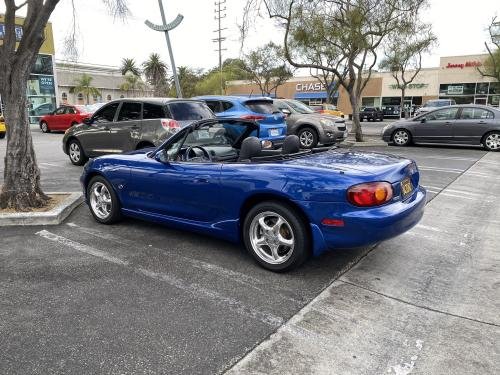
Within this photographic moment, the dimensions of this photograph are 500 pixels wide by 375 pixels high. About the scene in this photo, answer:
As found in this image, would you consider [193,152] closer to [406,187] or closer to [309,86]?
[406,187]

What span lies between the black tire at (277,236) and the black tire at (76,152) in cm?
768

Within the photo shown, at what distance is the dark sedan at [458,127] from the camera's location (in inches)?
524

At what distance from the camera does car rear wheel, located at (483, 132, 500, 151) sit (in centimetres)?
1320

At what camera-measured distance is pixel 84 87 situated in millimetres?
51500

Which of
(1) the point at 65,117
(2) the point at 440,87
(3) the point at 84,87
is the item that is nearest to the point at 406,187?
(1) the point at 65,117

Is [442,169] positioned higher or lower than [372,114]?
lower

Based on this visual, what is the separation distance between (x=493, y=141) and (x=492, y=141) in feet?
0.09

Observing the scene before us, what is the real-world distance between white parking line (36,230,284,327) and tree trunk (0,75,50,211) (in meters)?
1.61

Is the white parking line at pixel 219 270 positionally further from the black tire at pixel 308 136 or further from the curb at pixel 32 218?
the black tire at pixel 308 136

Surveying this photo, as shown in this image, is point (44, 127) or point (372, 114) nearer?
point (44, 127)

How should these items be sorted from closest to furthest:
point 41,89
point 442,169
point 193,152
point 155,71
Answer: point 193,152 → point 442,169 → point 41,89 → point 155,71

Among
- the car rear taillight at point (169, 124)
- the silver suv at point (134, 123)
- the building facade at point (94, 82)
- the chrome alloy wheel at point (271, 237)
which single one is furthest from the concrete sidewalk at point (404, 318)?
the building facade at point (94, 82)

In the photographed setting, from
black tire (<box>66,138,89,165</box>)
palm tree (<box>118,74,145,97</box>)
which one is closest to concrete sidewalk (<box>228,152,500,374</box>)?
black tire (<box>66,138,89,165</box>)

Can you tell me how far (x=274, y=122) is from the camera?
1049 cm
